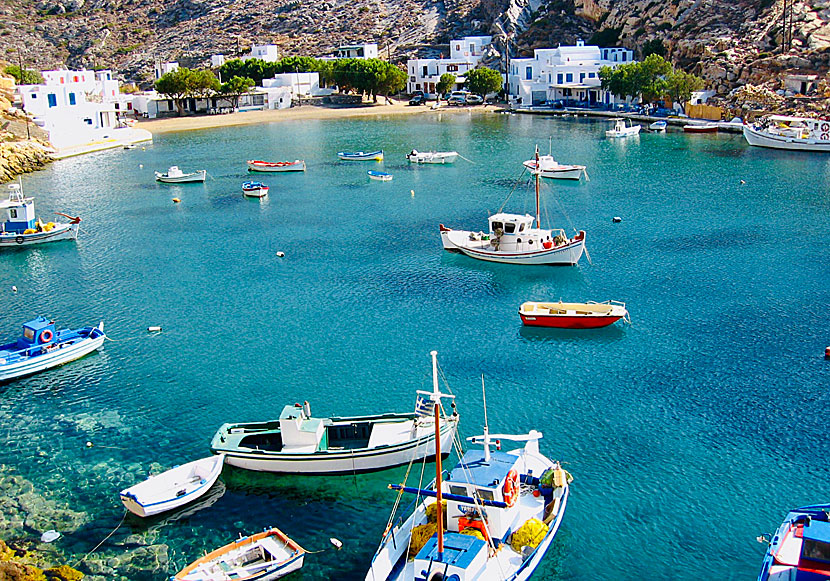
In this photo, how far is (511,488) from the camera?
85.7ft

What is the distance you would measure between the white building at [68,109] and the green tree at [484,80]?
6933 cm

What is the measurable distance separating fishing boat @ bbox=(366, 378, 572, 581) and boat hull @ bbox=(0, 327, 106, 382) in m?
23.6

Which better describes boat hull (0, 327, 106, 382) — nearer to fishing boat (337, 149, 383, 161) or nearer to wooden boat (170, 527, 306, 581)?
wooden boat (170, 527, 306, 581)

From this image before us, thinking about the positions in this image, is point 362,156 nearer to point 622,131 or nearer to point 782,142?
point 622,131

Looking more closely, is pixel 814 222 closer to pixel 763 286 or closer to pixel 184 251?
pixel 763 286

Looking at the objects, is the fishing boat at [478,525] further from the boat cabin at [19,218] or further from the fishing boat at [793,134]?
the fishing boat at [793,134]

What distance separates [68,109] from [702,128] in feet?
311

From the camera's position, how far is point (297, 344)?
147 ft

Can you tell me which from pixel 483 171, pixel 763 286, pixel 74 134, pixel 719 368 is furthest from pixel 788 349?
pixel 74 134

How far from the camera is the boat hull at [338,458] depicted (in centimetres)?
3131

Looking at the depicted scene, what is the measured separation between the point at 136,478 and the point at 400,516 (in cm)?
1117

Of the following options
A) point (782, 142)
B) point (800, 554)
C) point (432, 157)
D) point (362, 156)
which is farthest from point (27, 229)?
point (782, 142)

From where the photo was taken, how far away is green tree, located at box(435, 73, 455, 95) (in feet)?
557

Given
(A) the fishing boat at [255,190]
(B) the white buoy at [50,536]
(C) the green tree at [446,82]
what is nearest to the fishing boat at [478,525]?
(B) the white buoy at [50,536]
